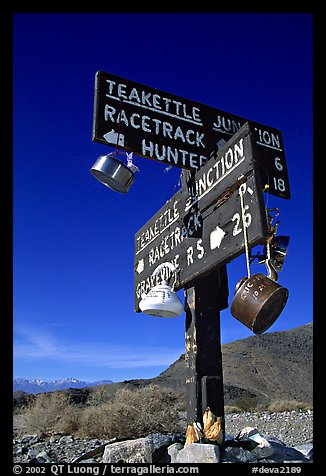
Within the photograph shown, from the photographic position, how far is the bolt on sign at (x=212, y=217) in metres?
3.62

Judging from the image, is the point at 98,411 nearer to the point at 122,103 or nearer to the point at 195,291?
the point at 195,291

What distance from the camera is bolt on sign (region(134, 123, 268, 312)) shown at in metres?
3.62

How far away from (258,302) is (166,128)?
7.08 feet

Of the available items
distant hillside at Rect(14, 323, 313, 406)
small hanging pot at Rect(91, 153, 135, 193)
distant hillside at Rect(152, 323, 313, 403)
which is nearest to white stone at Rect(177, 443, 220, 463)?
small hanging pot at Rect(91, 153, 135, 193)

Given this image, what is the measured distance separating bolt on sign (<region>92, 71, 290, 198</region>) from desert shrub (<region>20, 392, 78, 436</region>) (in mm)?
8993

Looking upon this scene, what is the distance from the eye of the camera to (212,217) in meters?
4.17

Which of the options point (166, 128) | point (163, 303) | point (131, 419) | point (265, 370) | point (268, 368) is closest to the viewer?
point (163, 303)

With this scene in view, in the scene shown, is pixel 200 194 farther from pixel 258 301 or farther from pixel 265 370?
pixel 265 370

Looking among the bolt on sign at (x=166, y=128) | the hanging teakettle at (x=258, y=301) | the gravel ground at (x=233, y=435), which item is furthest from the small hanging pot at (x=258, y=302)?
the gravel ground at (x=233, y=435)

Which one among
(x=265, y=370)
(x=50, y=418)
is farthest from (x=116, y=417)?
(x=265, y=370)

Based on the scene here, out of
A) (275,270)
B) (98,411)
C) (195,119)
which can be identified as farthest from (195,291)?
(98,411)
